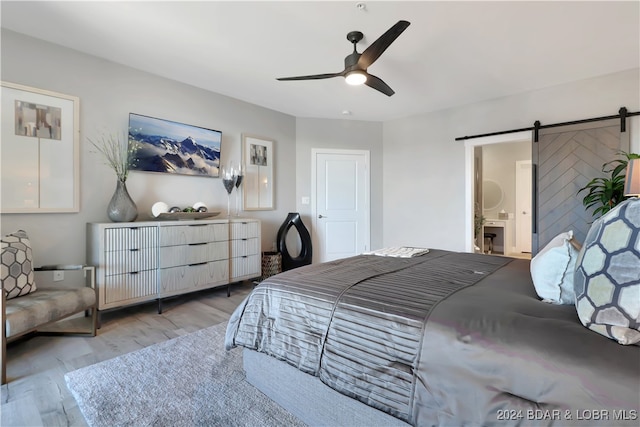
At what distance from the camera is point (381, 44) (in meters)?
2.11

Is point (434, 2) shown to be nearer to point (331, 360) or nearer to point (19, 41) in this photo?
point (331, 360)

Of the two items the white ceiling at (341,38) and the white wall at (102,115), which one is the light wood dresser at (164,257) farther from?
the white ceiling at (341,38)

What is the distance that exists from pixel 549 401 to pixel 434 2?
2.44 meters

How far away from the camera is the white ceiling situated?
86.5 inches

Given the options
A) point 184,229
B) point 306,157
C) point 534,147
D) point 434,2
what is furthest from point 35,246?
point 534,147

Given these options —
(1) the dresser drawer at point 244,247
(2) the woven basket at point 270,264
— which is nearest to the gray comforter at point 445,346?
(1) the dresser drawer at point 244,247

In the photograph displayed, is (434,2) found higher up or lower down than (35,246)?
higher up

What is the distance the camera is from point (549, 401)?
0.79 metres

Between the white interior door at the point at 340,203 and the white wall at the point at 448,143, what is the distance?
0.41 m

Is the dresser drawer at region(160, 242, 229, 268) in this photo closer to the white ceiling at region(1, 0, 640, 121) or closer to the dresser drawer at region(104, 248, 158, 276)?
the dresser drawer at region(104, 248, 158, 276)

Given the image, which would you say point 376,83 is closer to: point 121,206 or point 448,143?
point 448,143

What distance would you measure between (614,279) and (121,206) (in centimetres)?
342

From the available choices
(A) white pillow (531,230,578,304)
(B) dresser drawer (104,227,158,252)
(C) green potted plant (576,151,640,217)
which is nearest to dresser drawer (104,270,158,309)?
(B) dresser drawer (104,227,158,252)

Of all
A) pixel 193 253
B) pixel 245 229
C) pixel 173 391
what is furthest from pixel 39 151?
pixel 173 391
